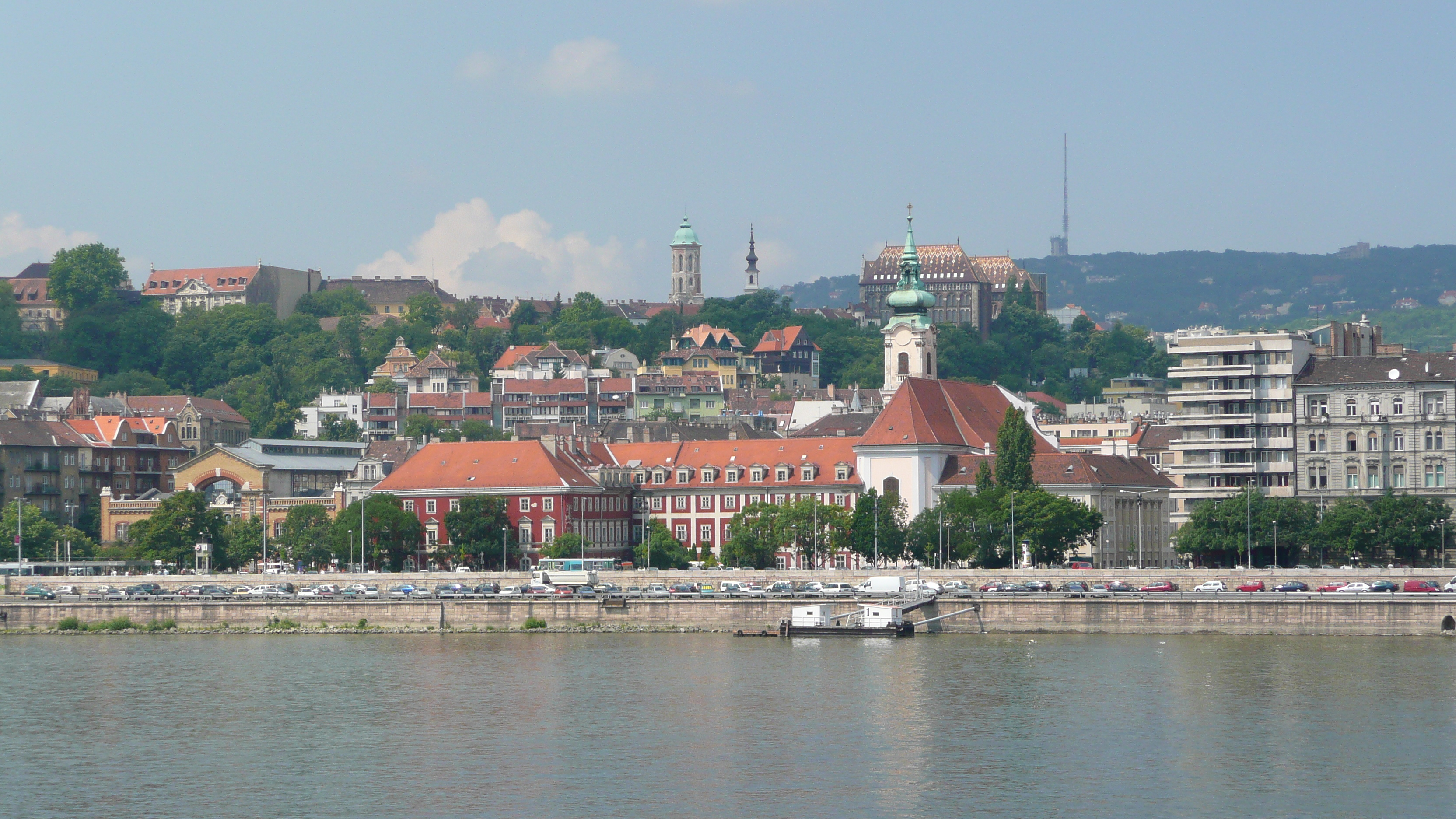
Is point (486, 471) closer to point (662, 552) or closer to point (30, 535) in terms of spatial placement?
point (662, 552)

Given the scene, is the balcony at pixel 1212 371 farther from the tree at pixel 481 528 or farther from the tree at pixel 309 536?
the tree at pixel 309 536

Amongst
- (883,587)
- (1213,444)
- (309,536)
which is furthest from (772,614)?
(309,536)

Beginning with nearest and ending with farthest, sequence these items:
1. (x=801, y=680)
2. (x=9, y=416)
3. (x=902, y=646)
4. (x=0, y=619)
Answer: (x=801, y=680), (x=902, y=646), (x=0, y=619), (x=9, y=416)

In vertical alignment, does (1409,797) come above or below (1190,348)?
below

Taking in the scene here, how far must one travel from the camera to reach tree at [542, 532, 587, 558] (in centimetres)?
12544

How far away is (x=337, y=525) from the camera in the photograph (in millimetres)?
127562

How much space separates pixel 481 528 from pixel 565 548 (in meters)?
4.81

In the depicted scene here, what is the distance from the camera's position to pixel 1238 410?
408ft

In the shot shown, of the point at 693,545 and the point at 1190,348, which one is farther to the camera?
the point at 693,545

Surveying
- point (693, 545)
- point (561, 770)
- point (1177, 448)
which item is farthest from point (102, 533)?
point (561, 770)

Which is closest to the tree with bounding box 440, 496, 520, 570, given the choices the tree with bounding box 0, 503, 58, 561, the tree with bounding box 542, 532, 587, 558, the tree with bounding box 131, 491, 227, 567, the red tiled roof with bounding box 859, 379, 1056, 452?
the tree with bounding box 542, 532, 587, 558

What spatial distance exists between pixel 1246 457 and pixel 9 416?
90.2m

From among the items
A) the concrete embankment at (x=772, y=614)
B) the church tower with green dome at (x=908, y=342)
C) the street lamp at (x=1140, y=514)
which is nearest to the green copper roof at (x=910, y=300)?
the church tower with green dome at (x=908, y=342)

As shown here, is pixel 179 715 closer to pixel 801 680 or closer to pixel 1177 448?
pixel 801 680
